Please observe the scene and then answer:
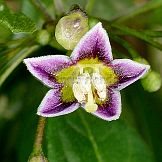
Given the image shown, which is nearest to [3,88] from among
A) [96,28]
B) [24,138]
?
[24,138]

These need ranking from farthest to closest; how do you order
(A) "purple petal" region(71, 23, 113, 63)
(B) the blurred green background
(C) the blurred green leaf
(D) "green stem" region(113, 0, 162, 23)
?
1. (D) "green stem" region(113, 0, 162, 23)
2. (B) the blurred green background
3. (C) the blurred green leaf
4. (A) "purple petal" region(71, 23, 113, 63)

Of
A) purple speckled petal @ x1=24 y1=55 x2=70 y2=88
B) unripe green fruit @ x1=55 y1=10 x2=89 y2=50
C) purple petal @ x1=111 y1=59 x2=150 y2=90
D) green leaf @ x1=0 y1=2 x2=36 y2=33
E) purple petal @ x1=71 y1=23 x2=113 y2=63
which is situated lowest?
purple petal @ x1=111 y1=59 x2=150 y2=90

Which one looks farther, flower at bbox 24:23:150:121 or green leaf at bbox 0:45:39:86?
green leaf at bbox 0:45:39:86

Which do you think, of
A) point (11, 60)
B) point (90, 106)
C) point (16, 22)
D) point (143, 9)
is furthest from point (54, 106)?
point (143, 9)

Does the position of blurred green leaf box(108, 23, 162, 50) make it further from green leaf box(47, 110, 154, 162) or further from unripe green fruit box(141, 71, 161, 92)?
green leaf box(47, 110, 154, 162)

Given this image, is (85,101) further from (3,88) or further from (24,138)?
(3,88)

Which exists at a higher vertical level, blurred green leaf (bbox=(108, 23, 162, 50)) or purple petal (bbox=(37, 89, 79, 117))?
blurred green leaf (bbox=(108, 23, 162, 50))

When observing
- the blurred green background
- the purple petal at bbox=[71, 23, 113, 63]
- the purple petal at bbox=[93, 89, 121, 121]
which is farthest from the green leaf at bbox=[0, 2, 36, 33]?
the purple petal at bbox=[93, 89, 121, 121]
